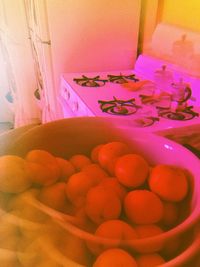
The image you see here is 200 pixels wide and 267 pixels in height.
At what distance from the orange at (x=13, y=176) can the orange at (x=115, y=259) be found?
0.12 metres

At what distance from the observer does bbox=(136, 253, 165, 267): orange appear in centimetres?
26

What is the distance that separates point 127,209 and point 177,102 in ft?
2.15

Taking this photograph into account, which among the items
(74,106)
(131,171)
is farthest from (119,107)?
(131,171)

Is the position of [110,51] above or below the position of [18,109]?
above

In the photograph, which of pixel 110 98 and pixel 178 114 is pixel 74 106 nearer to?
pixel 110 98

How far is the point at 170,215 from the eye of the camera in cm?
32

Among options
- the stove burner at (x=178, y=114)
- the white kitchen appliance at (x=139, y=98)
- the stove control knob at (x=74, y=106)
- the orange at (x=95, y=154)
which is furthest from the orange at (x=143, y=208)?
the stove control knob at (x=74, y=106)

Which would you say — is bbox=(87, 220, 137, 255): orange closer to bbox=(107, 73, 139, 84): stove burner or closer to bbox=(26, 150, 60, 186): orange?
bbox=(26, 150, 60, 186): orange

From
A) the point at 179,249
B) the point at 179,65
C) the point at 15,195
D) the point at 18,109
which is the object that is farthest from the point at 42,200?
the point at 18,109

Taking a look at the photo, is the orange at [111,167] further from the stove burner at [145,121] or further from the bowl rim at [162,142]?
the stove burner at [145,121]

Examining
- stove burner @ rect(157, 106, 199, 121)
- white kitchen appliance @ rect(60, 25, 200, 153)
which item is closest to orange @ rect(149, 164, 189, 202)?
white kitchen appliance @ rect(60, 25, 200, 153)

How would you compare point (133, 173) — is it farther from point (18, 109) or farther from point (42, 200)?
point (18, 109)

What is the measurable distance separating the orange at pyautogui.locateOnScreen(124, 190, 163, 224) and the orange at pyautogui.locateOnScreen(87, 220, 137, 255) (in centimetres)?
2

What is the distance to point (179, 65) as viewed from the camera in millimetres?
1010
